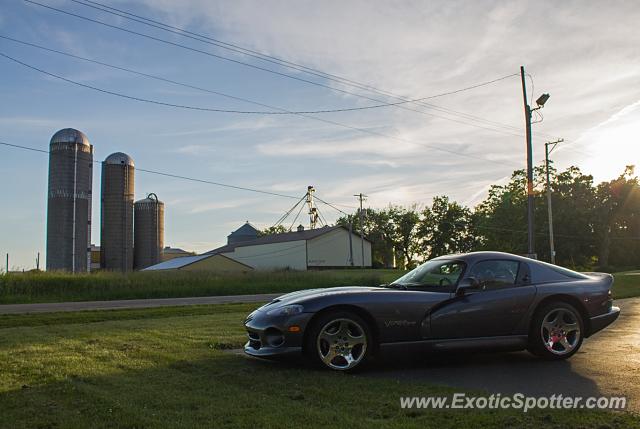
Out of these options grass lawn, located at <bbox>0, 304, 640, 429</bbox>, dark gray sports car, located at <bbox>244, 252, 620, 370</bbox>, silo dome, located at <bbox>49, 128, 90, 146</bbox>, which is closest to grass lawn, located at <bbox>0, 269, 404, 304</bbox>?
silo dome, located at <bbox>49, 128, 90, 146</bbox>

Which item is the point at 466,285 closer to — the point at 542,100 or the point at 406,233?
the point at 542,100

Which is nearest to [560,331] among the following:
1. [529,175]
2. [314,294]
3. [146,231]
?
[314,294]

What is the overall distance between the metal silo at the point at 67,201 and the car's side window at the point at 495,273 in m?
40.1

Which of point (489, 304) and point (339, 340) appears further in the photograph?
point (489, 304)

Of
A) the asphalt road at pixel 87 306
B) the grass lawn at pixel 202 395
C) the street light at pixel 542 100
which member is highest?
the street light at pixel 542 100

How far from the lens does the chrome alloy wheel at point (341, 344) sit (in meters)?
6.19

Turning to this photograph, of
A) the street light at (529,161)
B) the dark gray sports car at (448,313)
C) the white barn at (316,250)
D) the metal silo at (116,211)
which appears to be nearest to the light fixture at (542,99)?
the street light at (529,161)

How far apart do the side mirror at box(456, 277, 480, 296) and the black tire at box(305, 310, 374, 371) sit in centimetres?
122

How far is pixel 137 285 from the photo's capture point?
33.5 meters

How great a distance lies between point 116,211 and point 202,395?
152 ft

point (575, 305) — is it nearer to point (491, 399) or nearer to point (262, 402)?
point (491, 399)

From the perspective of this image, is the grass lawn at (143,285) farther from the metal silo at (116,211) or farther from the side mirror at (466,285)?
the side mirror at (466,285)

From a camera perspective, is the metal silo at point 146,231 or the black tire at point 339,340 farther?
the metal silo at point 146,231

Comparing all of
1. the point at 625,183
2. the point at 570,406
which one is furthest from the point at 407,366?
the point at 625,183
